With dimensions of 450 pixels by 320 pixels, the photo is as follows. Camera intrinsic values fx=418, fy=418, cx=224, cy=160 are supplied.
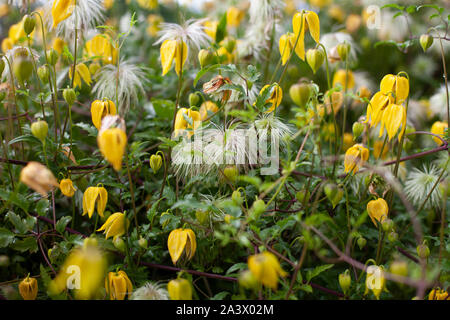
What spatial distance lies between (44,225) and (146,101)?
679mm

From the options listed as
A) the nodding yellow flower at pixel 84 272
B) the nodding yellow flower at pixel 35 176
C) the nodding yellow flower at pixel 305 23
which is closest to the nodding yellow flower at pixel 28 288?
the nodding yellow flower at pixel 84 272

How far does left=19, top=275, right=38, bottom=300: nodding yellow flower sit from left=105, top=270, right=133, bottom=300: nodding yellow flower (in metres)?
0.18

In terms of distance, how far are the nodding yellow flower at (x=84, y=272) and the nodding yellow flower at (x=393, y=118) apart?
0.72 meters

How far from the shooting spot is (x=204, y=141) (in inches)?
46.6

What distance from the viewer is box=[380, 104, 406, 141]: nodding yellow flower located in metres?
1.02

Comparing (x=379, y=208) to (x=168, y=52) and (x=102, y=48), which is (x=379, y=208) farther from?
(x=102, y=48)

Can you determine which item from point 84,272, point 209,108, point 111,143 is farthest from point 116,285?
point 209,108

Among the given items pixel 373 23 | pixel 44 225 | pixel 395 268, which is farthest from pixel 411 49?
pixel 44 225

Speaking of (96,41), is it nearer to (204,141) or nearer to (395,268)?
(204,141)

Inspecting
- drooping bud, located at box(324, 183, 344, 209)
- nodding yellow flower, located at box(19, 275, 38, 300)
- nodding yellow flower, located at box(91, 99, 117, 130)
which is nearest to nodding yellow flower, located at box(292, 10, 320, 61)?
drooping bud, located at box(324, 183, 344, 209)

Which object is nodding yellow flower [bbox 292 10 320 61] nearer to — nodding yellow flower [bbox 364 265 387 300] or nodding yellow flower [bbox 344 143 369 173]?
nodding yellow flower [bbox 344 143 369 173]

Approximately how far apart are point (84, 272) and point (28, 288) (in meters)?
0.37

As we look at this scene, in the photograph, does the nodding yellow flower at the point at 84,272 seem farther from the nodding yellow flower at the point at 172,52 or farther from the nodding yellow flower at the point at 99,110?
the nodding yellow flower at the point at 172,52

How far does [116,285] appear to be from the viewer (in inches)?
39.3
